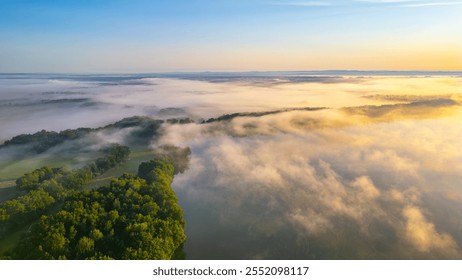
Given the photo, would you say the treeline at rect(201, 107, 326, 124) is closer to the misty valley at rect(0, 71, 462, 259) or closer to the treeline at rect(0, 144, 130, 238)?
the misty valley at rect(0, 71, 462, 259)

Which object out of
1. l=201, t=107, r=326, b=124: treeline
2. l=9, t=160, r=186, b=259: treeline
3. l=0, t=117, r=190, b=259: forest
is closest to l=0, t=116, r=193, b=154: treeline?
l=201, t=107, r=326, b=124: treeline

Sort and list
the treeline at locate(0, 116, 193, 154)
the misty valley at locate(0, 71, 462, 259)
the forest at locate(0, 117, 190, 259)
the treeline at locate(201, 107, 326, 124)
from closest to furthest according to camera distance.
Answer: the forest at locate(0, 117, 190, 259)
the misty valley at locate(0, 71, 462, 259)
the treeline at locate(0, 116, 193, 154)
the treeline at locate(201, 107, 326, 124)

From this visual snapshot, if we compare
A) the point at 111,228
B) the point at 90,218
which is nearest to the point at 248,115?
the point at 111,228

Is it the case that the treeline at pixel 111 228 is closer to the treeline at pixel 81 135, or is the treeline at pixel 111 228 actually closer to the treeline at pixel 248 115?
the treeline at pixel 81 135

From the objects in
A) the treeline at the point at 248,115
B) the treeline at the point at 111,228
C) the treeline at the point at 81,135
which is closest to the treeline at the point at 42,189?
the treeline at the point at 111,228

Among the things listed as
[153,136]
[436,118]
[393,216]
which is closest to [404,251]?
[393,216]
